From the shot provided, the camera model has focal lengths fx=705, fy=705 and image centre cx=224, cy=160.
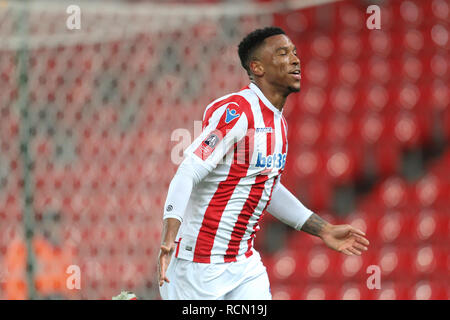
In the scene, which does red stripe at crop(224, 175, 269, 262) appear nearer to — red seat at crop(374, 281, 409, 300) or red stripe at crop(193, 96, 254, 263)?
red stripe at crop(193, 96, 254, 263)

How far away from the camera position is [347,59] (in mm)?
6055

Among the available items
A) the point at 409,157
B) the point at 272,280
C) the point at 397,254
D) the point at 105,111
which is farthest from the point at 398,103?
the point at 105,111

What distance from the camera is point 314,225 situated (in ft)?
9.52

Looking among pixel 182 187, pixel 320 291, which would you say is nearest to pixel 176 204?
pixel 182 187

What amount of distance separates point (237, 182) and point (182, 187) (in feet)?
0.91

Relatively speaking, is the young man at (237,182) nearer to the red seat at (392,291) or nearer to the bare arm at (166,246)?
the bare arm at (166,246)

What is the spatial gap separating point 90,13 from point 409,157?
271cm

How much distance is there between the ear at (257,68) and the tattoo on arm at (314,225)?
65 centimetres

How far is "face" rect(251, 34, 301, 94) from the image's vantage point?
8.71ft

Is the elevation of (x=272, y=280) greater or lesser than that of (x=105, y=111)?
lesser

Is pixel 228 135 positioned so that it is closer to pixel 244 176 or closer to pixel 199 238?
pixel 244 176

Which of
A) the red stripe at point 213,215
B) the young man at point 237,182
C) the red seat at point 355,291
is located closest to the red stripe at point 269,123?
the young man at point 237,182

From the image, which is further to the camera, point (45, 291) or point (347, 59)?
point (347, 59)

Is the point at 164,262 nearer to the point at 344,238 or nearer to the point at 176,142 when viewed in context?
the point at 344,238
